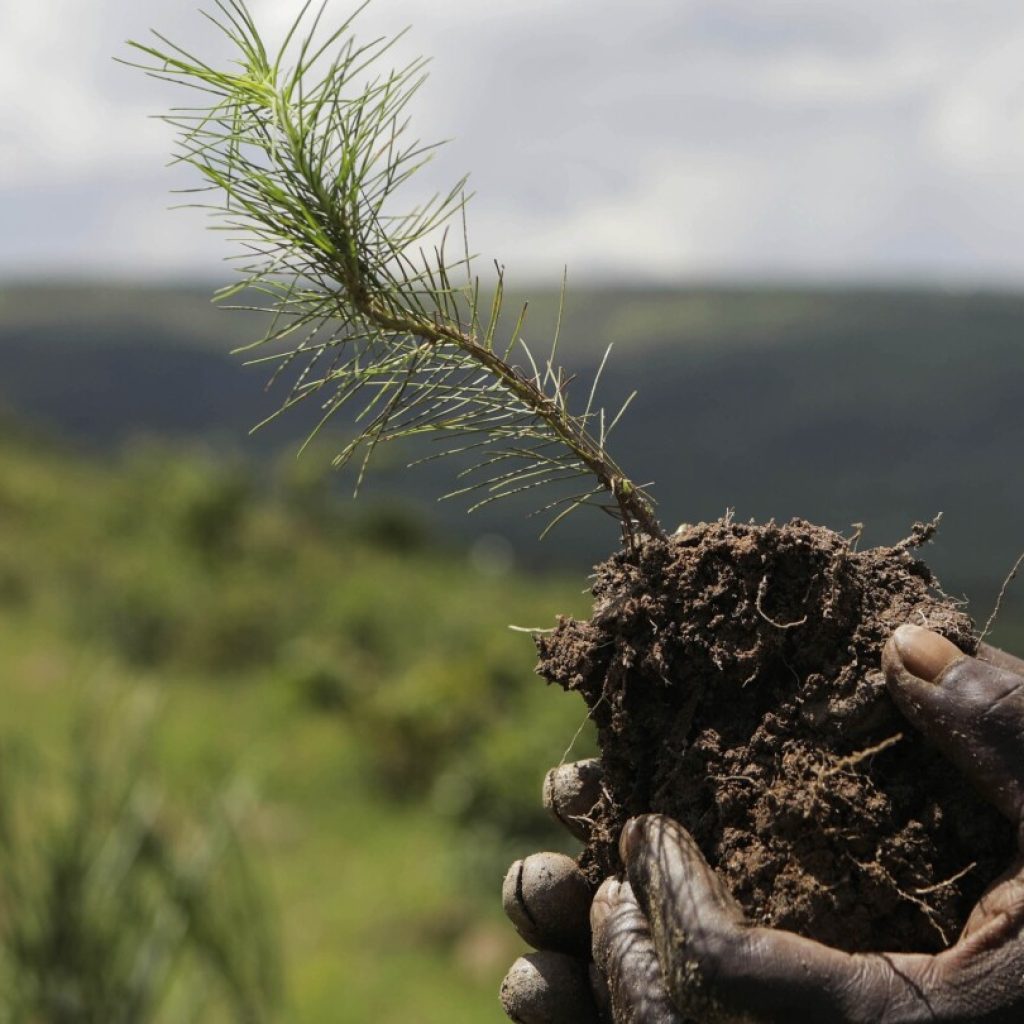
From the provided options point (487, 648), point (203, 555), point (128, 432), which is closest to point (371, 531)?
point (203, 555)

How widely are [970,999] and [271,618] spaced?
11013 mm

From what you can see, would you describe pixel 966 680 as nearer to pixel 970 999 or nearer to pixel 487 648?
pixel 970 999

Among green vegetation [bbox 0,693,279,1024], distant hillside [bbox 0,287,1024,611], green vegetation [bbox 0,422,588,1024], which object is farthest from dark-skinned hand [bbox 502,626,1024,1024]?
distant hillside [bbox 0,287,1024,611]

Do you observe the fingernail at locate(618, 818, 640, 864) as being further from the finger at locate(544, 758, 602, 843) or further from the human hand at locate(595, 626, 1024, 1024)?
the finger at locate(544, 758, 602, 843)

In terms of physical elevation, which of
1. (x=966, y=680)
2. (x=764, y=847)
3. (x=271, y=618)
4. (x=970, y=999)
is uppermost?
(x=966, y=680)

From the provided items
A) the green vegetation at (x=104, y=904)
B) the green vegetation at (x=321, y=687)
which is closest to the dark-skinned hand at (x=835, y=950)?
the green vegetation at (x=104, y=904)

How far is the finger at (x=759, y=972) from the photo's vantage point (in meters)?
1.18

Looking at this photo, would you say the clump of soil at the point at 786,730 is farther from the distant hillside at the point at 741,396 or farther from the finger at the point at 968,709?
the distant hillside at the point at 741,396

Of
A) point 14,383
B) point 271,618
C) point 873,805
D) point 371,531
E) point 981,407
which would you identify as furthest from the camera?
point 14,383

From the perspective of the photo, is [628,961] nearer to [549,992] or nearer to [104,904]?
[549,992]

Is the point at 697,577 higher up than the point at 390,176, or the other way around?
the point at 390,176

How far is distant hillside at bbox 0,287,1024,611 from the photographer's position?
17328 mm

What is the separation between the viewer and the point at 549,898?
1.60 m

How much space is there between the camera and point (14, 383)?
34.2 m
